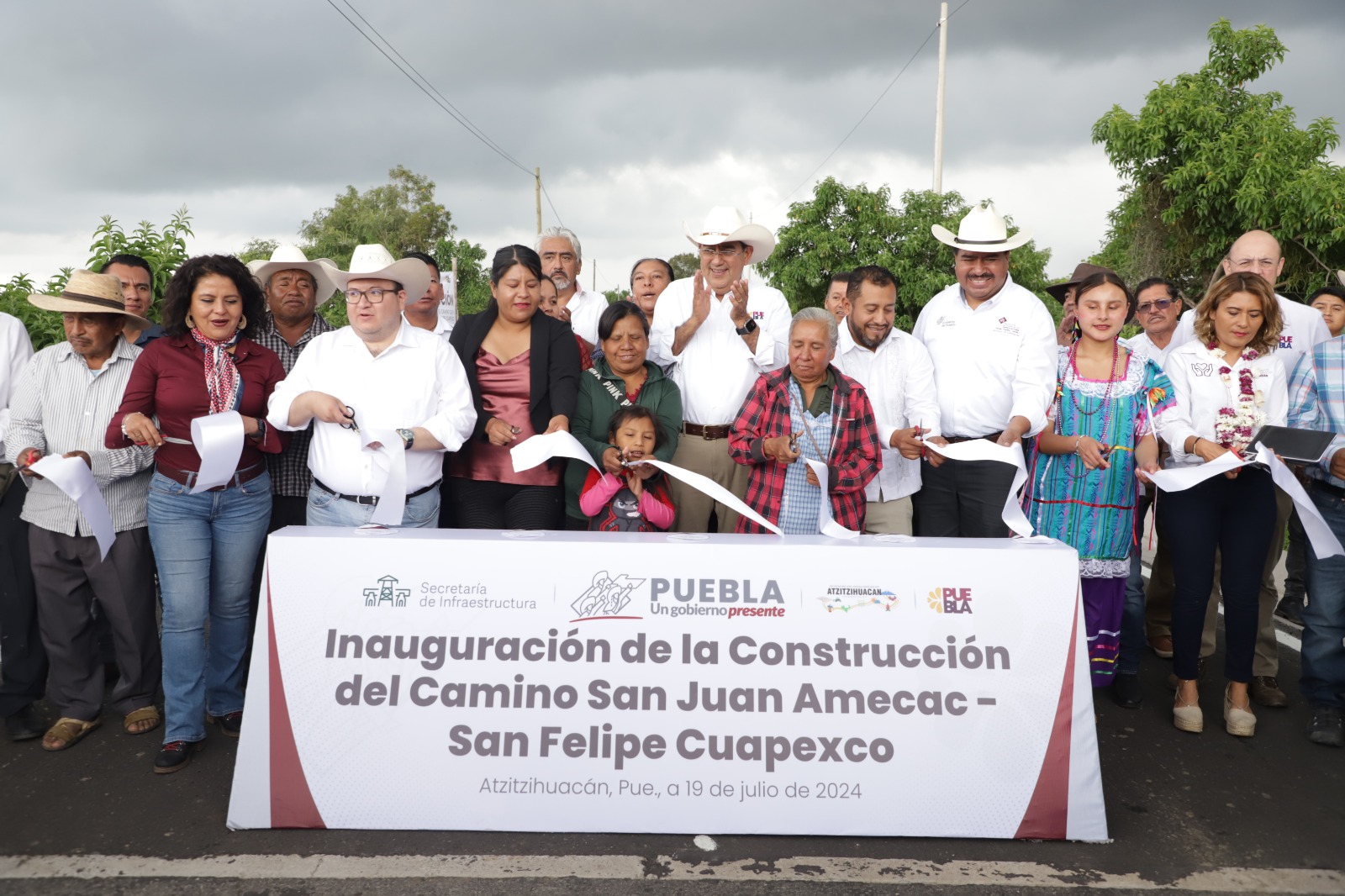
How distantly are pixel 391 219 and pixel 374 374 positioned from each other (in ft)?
150

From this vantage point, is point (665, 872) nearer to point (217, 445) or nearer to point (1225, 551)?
point (217, 445)

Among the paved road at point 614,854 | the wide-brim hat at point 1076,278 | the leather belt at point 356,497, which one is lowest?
the paved road at point 614,854

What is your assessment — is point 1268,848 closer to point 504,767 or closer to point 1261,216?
point 504,767

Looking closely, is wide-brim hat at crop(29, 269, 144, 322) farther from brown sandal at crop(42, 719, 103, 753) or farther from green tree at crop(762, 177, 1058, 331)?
green tree at crop(762, 177, 1058, 331)

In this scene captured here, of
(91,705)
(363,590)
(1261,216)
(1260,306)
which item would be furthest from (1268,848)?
(1261,216)

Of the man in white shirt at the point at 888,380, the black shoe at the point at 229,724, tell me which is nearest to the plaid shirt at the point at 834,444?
the man in white shirt at the point at 888,380

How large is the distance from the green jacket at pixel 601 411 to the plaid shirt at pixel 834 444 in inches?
14.2

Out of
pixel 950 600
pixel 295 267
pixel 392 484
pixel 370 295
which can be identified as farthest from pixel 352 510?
pixel 950 600

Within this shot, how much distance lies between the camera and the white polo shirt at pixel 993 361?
462cm

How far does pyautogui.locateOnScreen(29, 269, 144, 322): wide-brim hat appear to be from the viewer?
4090mm

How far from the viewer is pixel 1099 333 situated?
15.1 feet

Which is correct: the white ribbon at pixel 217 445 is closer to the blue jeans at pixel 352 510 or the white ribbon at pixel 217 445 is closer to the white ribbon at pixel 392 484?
the blue jeans at pixel 352 510

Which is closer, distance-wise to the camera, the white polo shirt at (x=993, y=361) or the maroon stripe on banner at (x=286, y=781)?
the maroon stripe on banner at (x=286, y=781)

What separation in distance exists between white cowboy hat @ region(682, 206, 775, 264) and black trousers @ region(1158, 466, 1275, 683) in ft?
8.12
